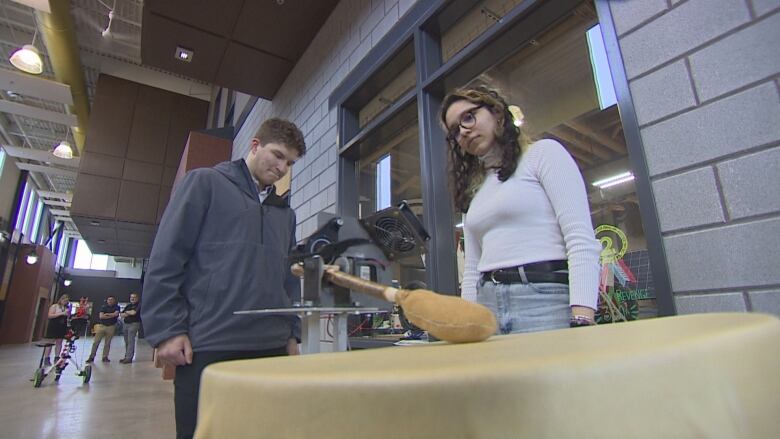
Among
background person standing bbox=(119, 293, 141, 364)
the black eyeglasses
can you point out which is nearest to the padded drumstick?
the black eyeglasses

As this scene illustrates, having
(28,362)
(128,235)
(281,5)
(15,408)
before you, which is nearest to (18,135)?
(128,235)

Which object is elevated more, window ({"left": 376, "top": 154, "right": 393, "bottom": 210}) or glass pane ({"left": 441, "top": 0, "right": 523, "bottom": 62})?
glass pane ({"left": 441, "top": 0, "right": 523, "bottom": 62})

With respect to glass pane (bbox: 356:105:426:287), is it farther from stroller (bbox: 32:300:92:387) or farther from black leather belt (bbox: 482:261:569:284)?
stroller (bbox: 32:300:92:387)

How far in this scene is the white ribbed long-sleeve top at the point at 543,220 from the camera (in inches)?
33.1

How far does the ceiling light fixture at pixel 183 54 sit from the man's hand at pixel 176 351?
376 centimetres

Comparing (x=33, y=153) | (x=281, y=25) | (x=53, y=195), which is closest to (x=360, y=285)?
(x=281, y=25)

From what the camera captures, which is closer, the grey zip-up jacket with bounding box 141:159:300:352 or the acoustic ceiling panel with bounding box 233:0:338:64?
the grey zip-up jacket with bounding box 141:159:300:352

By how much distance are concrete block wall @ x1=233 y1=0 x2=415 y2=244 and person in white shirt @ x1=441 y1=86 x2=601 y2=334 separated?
1.70 m

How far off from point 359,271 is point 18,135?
13770 mm

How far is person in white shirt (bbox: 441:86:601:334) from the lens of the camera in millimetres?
858

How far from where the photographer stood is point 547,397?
0.76 feet

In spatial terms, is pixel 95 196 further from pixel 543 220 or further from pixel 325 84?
pixel 543 220

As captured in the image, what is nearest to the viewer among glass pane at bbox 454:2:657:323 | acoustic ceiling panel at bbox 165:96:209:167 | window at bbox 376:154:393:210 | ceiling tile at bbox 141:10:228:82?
glass pane at bbox 454:2:657:323

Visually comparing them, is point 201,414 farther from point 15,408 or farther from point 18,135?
point 18,135
